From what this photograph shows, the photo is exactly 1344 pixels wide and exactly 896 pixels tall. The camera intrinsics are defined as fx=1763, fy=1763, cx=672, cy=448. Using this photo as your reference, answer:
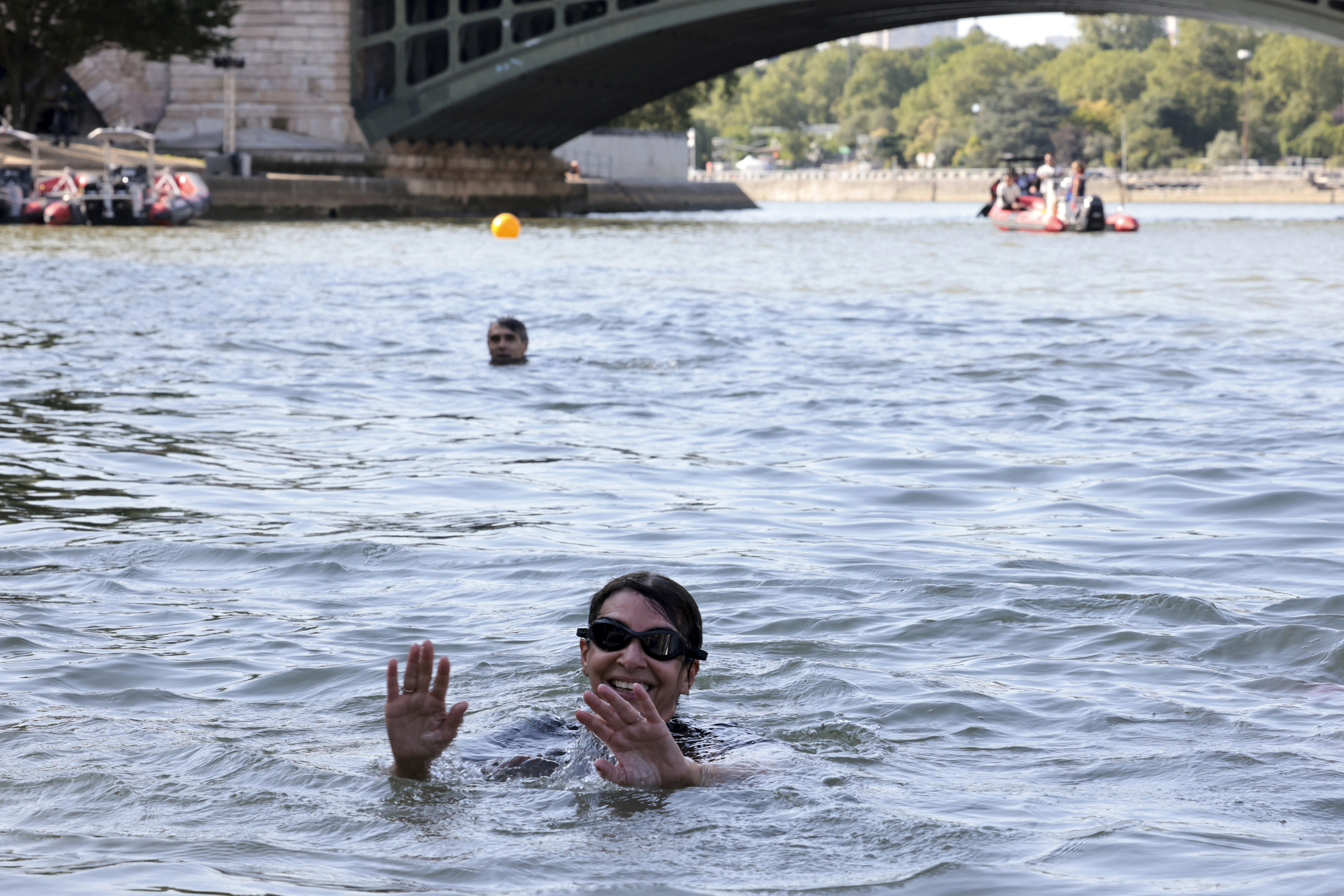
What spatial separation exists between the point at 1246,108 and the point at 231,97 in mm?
87651

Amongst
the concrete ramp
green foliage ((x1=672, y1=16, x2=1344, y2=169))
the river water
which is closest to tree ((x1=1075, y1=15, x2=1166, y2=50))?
green foliage ((x1=672, y1=16, x2=1344, y2=169))

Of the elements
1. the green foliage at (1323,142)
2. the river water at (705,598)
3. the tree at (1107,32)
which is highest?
the tree at (1107,32)

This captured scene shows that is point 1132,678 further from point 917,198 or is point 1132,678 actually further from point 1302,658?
point 917,198

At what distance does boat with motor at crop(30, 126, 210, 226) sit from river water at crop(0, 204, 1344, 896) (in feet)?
82.0

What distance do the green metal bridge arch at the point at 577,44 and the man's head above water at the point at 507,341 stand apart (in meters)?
30.1

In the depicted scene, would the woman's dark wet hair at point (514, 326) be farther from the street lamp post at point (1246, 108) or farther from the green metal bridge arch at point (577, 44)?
the street lamp post at point (1246, 108)

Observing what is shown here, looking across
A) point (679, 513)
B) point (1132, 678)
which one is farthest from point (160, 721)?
point (679, 513)

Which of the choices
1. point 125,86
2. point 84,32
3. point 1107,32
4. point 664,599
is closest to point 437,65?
point 125,86

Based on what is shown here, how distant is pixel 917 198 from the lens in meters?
118

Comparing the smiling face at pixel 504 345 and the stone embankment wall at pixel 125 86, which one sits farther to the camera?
the stone embankment wall at pixel 125 86

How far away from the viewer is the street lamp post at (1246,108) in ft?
387

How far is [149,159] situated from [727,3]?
1472 cm

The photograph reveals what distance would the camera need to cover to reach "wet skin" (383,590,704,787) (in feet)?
13.3

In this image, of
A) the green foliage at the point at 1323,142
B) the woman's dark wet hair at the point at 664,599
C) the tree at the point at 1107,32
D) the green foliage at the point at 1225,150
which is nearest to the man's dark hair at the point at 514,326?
the woman's dark wet hair at the point at 664,599
